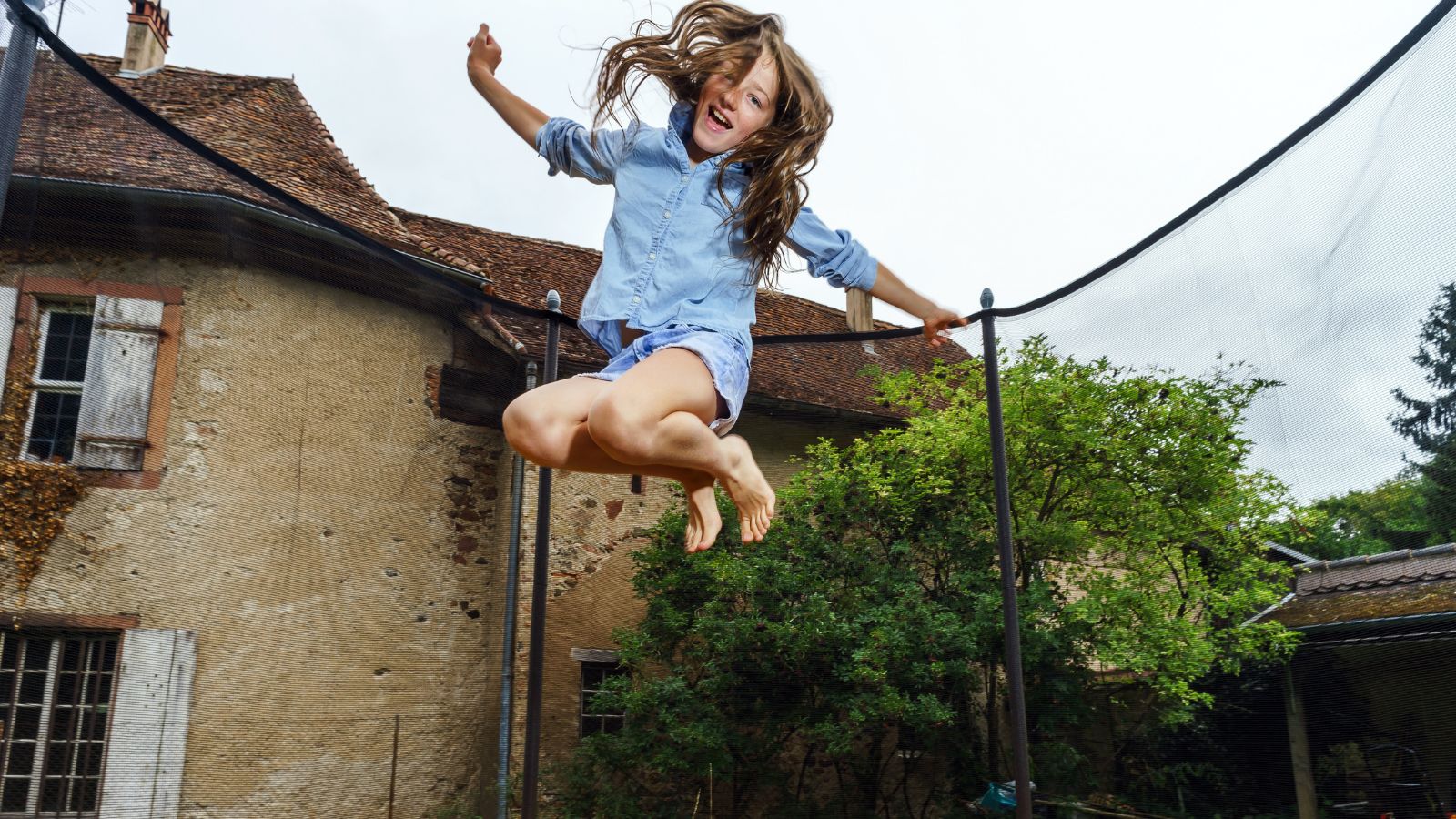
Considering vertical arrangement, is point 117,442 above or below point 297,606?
above

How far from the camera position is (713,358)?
1570 millimetres

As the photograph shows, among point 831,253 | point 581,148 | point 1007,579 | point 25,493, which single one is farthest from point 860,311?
point 25,493

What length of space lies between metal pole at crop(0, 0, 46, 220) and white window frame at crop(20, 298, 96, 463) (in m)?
0.35

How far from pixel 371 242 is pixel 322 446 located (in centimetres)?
81

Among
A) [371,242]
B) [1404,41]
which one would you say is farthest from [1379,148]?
[371,242]

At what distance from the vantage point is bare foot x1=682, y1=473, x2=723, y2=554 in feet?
5.82

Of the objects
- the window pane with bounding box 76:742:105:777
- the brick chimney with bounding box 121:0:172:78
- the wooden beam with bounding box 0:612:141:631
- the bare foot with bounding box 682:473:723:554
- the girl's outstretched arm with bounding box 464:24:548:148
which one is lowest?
the window pane with bounding box 76:742:105:777

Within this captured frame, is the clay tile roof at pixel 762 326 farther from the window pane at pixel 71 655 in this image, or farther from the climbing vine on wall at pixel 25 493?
the window pane at pixel 71 655

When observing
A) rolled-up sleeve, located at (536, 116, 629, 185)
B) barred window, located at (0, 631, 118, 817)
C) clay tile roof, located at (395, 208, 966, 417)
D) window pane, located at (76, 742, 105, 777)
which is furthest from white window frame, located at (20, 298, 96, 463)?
window pane, located at (76, 742, 105, 777)

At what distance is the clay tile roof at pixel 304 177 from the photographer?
89.2 inches

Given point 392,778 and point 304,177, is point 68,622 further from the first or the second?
point 304,177

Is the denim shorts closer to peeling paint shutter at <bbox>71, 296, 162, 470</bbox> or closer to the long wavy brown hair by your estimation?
the long wavy brown hair

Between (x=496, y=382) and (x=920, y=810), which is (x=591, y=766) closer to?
(x=920, y=810)

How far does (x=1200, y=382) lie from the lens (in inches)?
112
